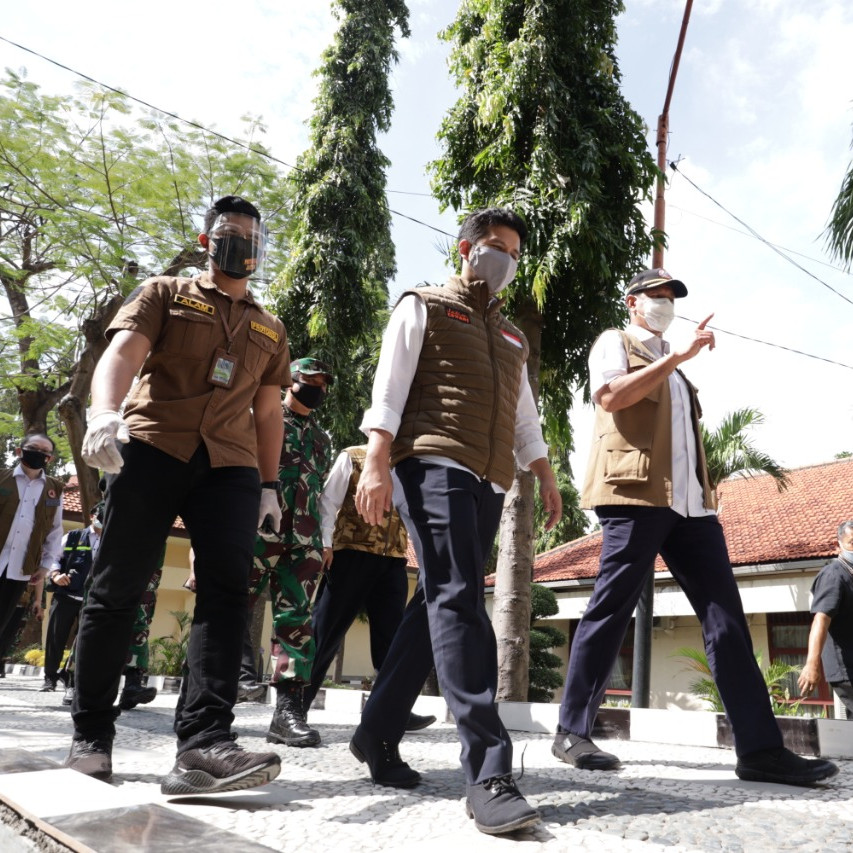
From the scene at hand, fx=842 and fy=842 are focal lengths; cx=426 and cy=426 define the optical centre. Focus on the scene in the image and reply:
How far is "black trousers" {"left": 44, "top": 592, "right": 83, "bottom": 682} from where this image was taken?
8.73 m

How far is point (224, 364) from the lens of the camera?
10.1 feet

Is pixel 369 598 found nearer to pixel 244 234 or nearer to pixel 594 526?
pixel 244 234

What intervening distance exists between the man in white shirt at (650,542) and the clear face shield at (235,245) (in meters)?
1.53

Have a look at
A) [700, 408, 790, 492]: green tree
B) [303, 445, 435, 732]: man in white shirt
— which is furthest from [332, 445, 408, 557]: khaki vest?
[700, 408, 790, 492]: green tree

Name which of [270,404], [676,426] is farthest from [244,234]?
[676,426]

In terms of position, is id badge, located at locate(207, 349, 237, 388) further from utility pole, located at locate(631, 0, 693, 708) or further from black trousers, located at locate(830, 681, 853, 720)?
utility pole, located at locate(631, 0, 693, 708)

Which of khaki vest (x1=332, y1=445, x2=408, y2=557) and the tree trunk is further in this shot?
the tree trunk

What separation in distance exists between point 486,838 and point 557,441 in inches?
392

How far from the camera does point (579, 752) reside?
3375mm

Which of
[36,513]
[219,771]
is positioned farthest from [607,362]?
[36,513]

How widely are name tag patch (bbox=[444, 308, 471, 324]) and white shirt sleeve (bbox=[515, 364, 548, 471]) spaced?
503 millimetres

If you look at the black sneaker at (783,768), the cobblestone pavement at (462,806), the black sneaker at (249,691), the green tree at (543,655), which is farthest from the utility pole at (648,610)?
the cobblestone pavement at (462,806)

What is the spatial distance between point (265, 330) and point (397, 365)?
0.71 m

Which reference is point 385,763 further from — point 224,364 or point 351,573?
point 351,573
